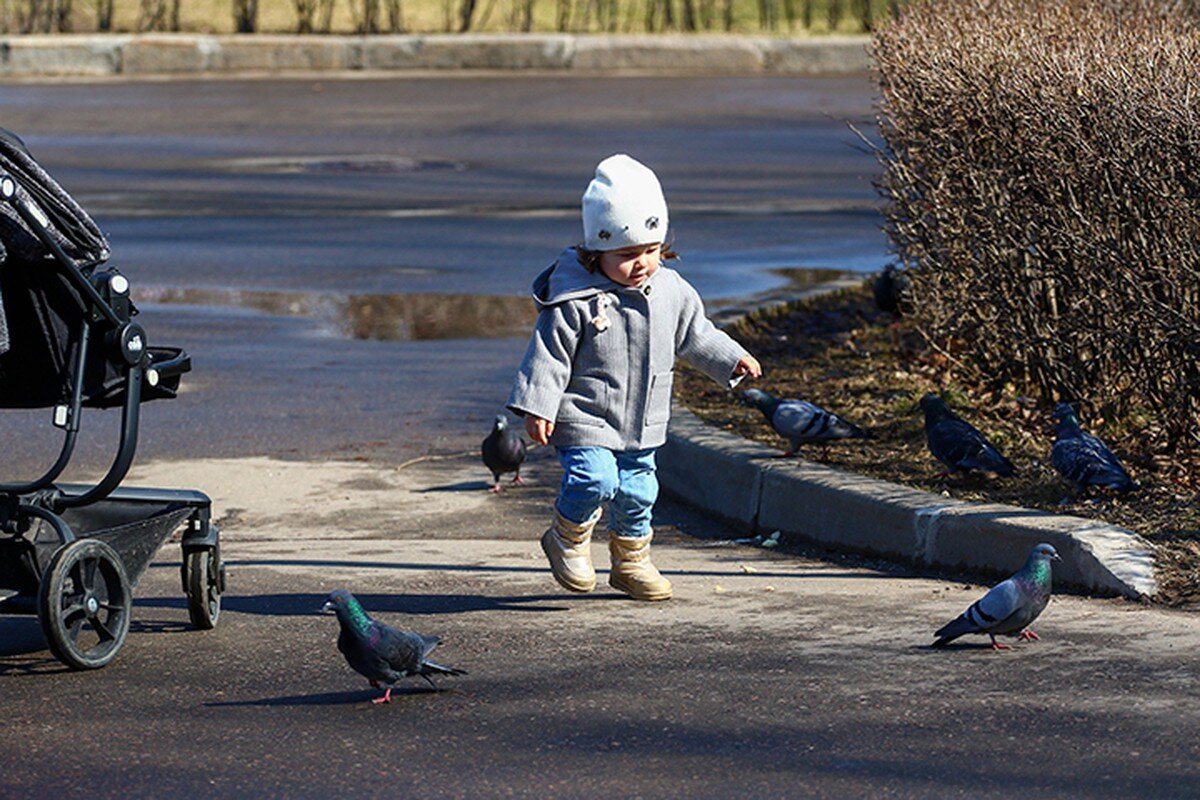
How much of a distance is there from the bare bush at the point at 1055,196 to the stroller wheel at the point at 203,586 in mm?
3066

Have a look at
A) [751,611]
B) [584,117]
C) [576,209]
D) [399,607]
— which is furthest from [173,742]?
[584,117]

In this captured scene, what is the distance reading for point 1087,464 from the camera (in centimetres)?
653

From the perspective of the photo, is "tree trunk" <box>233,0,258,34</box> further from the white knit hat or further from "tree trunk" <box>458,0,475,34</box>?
the white knit hat

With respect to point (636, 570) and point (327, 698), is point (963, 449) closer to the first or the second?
point (636, 570)

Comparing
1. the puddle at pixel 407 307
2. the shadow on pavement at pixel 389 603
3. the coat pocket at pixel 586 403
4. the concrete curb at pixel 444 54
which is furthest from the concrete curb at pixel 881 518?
the concrete curb at pixel 444 54

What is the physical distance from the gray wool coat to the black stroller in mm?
1019

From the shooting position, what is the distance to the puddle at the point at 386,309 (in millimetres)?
11086

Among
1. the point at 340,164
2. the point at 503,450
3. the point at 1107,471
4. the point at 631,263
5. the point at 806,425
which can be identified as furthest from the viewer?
the point at 340,164

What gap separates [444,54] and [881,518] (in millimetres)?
20579

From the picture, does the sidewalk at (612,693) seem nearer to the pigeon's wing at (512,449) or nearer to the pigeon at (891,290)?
the pigeon's wing at (512,449)

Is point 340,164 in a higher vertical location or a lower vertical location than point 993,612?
lower

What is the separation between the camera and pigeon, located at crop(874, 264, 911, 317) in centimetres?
1005

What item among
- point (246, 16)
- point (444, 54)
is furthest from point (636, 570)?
point (246, 16)

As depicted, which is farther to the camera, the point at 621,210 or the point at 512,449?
the point at 512,449
